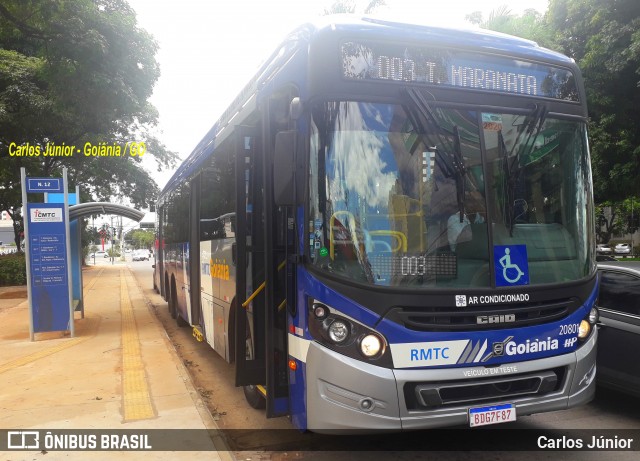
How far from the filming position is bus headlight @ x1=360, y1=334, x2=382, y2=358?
11.4 ft

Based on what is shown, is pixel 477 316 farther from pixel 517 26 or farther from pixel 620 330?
pixel 517 26

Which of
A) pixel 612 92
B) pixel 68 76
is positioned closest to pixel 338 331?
pixel 68 76

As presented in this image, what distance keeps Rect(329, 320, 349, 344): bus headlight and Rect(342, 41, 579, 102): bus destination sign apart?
1.72m

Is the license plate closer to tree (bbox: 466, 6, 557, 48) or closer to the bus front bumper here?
the bus front bumper

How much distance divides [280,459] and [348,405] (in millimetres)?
1200

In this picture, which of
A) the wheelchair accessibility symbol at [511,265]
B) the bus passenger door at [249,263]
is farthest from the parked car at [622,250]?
the bus passenger door at [249,263]

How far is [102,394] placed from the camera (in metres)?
6.18

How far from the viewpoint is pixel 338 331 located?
11.6 ft

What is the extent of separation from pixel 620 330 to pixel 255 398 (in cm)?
371

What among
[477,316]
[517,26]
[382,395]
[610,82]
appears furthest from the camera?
[517,26]

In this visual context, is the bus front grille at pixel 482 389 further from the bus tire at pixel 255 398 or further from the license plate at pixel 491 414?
the bus tire at pixel 255 398

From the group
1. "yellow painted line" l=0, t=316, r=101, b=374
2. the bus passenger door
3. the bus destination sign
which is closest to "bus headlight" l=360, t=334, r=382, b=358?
the bus passenger door

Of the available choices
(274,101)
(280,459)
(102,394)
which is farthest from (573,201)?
(102,394)

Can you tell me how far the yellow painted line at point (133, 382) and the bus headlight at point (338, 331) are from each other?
2.77 metres
